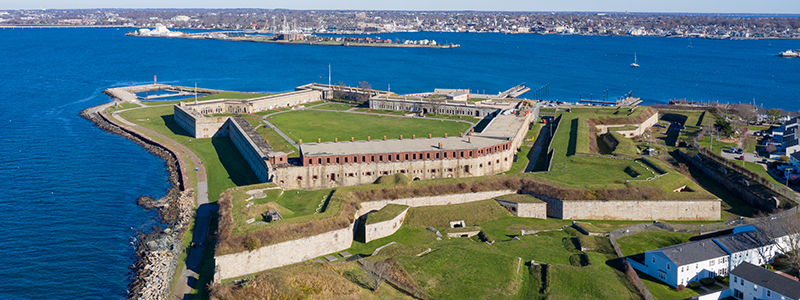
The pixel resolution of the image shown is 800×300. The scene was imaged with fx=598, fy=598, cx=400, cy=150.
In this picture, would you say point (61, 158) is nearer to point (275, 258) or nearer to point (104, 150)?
point (104, 150)

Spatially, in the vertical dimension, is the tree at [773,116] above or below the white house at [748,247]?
above

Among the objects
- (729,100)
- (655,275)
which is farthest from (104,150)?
(729,100)

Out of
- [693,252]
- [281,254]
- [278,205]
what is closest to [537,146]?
[693,252]

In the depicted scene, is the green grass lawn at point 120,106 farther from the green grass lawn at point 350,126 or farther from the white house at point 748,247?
the white house at point 748,247

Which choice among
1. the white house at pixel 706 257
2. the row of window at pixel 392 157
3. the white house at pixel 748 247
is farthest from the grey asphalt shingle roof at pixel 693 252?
the row of window at pixel 392 157

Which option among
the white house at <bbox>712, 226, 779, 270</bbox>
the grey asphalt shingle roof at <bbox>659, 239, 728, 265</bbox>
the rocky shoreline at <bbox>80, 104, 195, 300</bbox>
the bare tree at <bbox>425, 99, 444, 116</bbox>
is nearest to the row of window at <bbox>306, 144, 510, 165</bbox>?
the rocky shoreline at <bbox>80, 104, 195, 300</bbox>

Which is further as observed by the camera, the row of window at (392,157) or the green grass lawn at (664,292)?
the row of window at (392,157)

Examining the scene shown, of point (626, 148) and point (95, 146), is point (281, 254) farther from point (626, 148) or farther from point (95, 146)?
point (95, 146)
